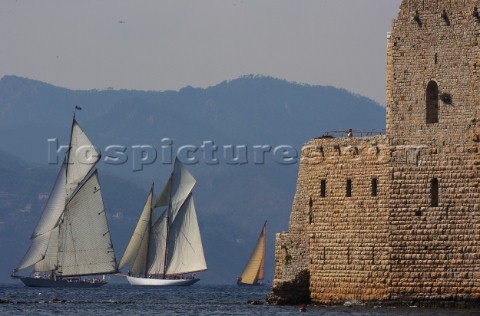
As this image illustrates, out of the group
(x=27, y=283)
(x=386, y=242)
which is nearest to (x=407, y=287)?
(x=386, y=242)

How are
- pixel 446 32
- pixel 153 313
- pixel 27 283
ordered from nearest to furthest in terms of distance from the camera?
pixel 446 32, pixel 153 313, pixel 27 283

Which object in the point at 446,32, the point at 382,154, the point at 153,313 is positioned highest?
the point at 446,32

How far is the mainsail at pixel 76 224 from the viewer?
130625 millimetres

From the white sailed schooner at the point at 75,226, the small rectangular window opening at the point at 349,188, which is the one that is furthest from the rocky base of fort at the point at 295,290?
the white sailed schooner at the point at 75,226

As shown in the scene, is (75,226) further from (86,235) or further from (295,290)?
(295,290)

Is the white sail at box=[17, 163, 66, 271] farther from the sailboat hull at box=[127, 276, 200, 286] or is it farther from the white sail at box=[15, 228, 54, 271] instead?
the sailboat hull at box=[127, 276, 200, 286]

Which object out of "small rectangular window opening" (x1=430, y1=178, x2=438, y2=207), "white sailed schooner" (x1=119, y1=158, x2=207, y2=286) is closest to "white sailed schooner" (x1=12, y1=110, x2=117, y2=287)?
"white sailed schooner" (x1=119, y1=158, x2=207, y2=286)

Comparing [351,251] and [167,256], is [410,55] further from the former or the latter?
[167,256]

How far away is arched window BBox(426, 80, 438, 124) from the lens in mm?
56469

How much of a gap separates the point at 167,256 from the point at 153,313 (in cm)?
8285

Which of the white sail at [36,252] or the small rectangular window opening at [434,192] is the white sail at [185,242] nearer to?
the white sail at [36,252]

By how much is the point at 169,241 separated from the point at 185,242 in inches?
55.5

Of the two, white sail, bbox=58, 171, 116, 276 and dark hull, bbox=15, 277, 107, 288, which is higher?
white sail, bbox=58, 171, 116, 276

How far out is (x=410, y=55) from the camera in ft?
186
